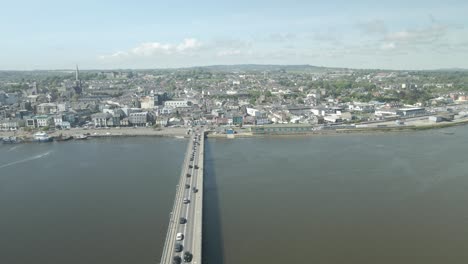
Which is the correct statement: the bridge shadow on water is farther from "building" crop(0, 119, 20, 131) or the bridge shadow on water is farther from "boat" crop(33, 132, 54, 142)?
"building" crop(0, 119, 20, 131)

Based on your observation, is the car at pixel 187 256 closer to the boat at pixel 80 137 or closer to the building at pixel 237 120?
the boat at pixel 80 137

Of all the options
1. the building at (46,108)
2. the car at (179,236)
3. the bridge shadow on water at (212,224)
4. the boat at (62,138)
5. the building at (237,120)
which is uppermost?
the building at (46,108)

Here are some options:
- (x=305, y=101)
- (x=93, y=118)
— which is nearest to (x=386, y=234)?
(x=93, y=118)

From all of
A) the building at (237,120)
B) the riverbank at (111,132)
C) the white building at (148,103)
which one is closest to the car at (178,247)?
the riverbank at (111,132)

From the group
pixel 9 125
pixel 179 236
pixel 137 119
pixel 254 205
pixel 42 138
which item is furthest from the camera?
pixel 137 119

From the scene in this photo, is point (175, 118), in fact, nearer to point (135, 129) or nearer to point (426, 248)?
point (135, 129)

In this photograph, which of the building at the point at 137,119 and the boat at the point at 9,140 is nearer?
the boat at the point at 9,140

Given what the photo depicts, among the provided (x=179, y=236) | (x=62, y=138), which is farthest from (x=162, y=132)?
(x=179, y=236)

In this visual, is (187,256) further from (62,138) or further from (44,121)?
(44,121)
